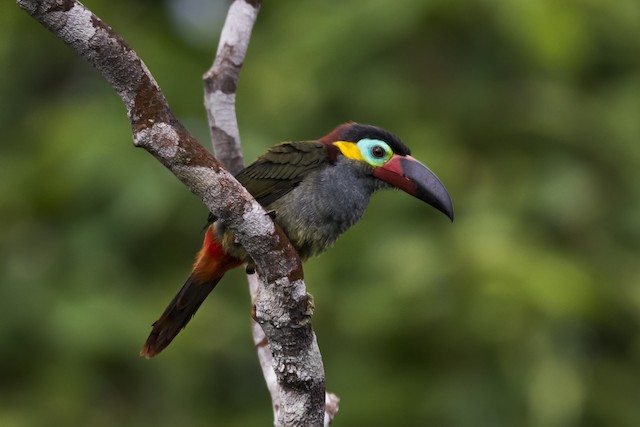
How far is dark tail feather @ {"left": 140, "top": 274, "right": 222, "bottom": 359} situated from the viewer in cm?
353

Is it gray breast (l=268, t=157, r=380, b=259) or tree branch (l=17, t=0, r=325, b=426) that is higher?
gray breast (l=268, t=157, r=380, b=259)

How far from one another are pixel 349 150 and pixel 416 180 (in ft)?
0.83

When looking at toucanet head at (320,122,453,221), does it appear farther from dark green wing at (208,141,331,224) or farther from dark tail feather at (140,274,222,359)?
dark tail feather at (140,274,222,359)

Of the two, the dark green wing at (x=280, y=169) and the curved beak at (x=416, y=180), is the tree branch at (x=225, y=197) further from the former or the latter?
the curved beak at (x=416, y=180)

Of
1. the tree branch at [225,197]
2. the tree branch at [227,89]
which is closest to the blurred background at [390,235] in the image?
the tree branch at [227,89]

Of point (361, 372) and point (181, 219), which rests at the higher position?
point (181, 219)

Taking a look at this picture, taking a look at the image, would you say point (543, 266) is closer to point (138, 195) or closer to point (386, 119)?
point (386, 119)

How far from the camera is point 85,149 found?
4.96 meters

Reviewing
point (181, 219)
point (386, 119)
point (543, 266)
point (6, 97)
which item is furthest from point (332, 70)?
point (6, 97)

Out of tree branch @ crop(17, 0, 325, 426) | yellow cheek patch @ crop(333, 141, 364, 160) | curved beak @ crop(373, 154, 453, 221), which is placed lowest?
tree branch @ crop(17, 0, 325, 426)

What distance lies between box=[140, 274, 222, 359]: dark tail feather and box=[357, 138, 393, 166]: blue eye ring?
69 centimetres

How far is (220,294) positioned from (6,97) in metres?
1.80

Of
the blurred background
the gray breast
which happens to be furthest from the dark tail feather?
the blurred background

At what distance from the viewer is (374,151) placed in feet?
11.8
